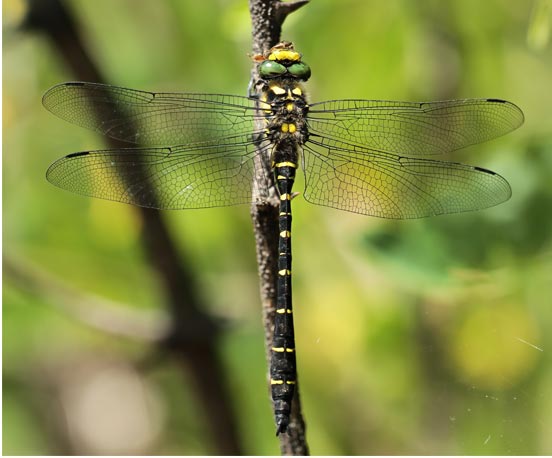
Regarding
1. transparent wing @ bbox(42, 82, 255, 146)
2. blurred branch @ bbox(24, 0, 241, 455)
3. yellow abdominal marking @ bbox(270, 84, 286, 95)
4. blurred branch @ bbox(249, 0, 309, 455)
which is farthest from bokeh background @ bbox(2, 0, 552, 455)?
blurred branch @ bbox(249, 0, 309, 455)

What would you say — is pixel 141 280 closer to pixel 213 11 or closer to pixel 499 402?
pixel 213 11

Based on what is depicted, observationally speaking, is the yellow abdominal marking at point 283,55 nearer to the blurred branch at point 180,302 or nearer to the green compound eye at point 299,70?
the green compound eye at point 299,70

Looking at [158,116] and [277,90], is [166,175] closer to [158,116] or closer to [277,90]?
[158,116]

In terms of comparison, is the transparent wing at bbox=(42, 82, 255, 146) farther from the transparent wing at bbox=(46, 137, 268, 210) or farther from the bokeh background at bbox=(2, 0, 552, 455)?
the bokeh background at bbox=(2, 0, 552, 455)

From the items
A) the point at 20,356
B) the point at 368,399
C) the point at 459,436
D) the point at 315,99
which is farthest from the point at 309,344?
the point at 20,356

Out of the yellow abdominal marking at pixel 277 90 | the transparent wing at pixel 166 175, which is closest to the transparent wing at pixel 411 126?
the yellow abdominal marking at pixel 277 90

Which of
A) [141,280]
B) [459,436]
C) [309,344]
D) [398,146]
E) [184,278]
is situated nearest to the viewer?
[398,146]
